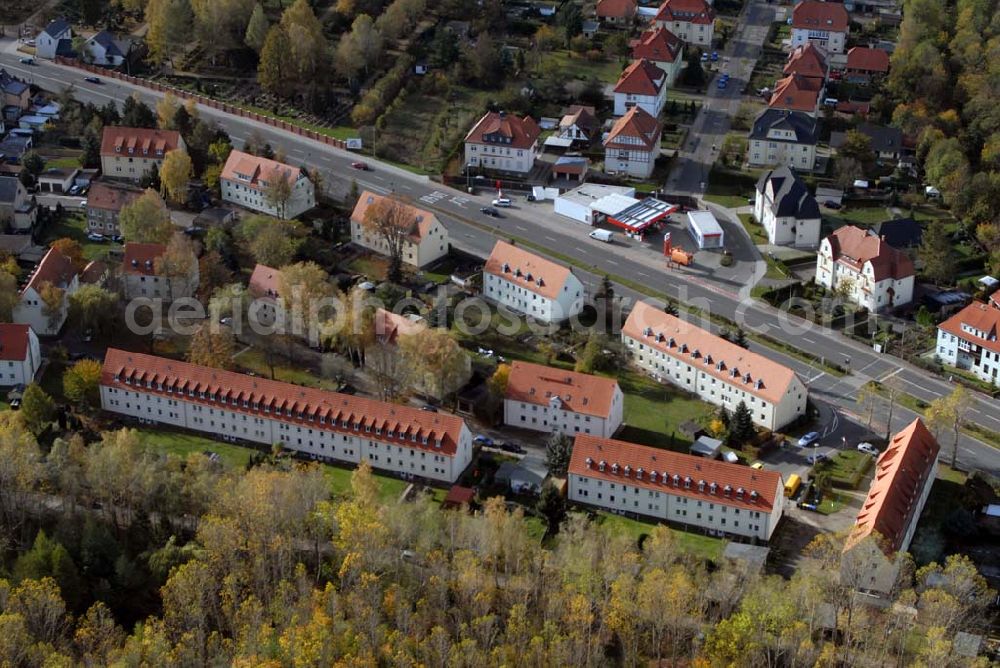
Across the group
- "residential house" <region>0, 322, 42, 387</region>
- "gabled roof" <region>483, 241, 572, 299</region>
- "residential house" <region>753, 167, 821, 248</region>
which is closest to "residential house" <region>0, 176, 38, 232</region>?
"residential house" <region>0, 322, 42, 387</region>

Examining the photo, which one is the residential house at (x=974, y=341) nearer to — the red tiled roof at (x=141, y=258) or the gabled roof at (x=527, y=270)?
the gabled roof at (x=527, y=270)

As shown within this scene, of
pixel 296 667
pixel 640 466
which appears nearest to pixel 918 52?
pixel 640 466

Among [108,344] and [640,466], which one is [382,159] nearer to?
[108,344]

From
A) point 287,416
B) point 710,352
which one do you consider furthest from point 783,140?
point 287,416

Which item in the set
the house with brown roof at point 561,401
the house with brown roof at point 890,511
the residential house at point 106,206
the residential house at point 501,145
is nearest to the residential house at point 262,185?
the residential house at point 106,206

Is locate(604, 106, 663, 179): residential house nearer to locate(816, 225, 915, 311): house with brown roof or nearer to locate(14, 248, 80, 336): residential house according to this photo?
locate(816, 225, 915, 311): house with brown roof

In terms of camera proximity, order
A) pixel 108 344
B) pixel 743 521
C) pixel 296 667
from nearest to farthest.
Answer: pixel 296 667 < pixel 743 521 < pixel 108 344
